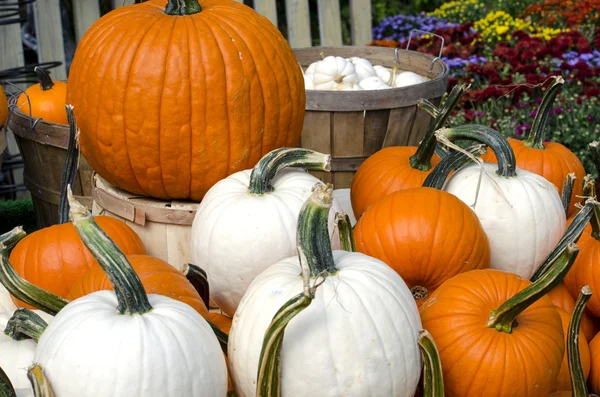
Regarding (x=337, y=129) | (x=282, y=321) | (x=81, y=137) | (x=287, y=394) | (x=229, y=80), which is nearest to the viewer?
(x=282, y=321)

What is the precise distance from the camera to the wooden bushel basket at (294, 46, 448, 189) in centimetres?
287

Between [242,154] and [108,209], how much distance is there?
0.45 m

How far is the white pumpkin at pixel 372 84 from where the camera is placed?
3314 millimetres

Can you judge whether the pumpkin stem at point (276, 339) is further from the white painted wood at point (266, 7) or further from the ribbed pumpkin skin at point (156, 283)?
the white painted wood at point (266, 7)

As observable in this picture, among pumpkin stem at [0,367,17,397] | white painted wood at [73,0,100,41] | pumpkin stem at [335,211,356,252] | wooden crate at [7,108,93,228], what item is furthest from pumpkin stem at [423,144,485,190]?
white painted wood at [73,0,100,41]

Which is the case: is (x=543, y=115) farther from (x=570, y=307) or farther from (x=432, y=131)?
(x=570, y=307)

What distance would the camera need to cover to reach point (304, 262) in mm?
1132

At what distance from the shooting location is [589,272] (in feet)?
5.54

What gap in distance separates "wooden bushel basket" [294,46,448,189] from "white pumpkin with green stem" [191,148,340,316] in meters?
1.20

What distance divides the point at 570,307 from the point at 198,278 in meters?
0.88

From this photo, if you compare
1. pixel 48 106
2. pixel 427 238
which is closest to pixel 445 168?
pixel 427 238

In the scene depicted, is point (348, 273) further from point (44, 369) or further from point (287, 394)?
point (44, 369)

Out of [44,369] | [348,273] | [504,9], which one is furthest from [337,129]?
[504,9]

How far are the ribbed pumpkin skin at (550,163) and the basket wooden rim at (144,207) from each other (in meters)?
0.86
